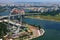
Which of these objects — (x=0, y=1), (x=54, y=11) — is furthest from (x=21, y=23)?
(x=54, y=11)

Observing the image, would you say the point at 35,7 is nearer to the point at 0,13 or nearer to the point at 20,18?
the point at 20,18

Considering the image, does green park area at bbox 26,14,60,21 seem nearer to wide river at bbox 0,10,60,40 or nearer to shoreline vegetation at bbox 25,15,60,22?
shoreline vegetation at bbox 25,15,60,22

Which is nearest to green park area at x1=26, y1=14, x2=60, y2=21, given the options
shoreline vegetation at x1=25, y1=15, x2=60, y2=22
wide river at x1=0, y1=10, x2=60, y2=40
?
shoreline vegetation at x1=25, y1=15, x2=60, y2=22

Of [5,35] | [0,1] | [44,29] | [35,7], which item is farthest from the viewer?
[35,7]

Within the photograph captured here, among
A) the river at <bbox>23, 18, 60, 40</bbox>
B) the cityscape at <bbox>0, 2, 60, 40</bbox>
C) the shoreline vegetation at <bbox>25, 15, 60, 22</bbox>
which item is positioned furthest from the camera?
the shoreline vegetation at <bbox>25, 15, 60, 22</bbox>

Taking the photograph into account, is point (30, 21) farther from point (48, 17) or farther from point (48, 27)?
point (48, 17)

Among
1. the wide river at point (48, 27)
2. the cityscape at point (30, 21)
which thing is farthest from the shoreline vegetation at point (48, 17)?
the wide river at point (48, 27)


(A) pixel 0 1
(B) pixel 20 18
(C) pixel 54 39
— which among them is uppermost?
(A) pixel 0 1

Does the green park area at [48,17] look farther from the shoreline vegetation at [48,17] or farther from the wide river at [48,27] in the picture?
the wide river at [48,27]
